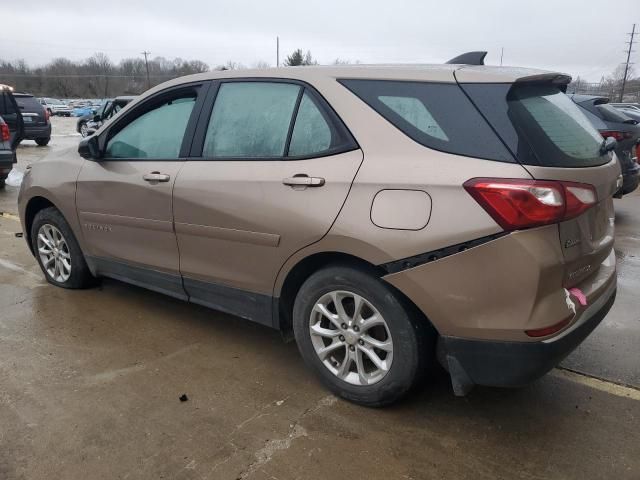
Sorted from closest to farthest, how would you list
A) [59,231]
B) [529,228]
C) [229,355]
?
[529,228] → [229,355] → [59,231]

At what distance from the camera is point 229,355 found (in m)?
3.45

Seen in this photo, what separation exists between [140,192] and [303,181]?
4.49 feet

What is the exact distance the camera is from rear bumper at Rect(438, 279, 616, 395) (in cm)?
229

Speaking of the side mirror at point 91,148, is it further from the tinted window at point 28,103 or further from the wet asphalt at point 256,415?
the tinted window at point 28,103

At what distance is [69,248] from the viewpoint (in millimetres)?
4352

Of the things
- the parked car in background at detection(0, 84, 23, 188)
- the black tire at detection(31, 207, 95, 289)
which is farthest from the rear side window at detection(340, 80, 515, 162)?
the parked car in background at detection(0, 84, 23, 188)

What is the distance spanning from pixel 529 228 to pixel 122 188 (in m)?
2.68

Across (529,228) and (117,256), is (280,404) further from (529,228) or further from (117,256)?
(117,256)

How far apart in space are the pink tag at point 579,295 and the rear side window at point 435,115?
2.11ft

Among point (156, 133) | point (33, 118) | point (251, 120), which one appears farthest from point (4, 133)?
point (33, 118)

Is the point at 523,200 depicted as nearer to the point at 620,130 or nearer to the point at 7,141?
the point at 620,130

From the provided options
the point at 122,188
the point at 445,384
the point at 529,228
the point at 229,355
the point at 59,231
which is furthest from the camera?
the point at 59,231

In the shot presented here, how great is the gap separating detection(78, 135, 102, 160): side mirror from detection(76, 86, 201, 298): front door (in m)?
0.05

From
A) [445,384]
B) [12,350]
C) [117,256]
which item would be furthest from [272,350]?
[12,350]
